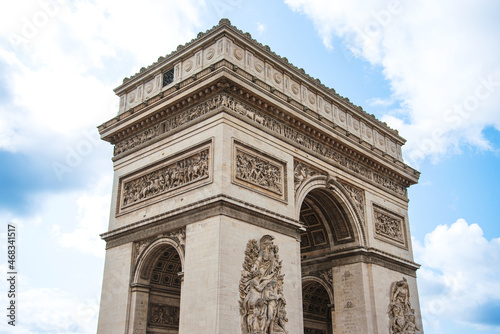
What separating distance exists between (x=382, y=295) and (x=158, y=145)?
1090 cm

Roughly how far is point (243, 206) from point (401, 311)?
9.85 meters

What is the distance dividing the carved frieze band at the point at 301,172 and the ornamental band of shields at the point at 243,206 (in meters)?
0.06

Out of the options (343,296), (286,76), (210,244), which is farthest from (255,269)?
(286,76)

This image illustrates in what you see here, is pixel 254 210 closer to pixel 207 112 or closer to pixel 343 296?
pixel 207 112

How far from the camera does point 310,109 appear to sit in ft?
69.3

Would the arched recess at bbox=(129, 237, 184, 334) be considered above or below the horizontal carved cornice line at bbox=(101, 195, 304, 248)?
below

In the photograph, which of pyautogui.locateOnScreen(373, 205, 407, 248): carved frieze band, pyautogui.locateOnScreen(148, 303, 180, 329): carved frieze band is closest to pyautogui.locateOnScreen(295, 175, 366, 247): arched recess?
pyautogui.locateOnScreen(373, 205, 407, 248): carved frieze band

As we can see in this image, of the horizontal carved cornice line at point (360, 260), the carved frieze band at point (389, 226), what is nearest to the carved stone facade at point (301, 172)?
the horizontal carved cornice line at point (360, 260)

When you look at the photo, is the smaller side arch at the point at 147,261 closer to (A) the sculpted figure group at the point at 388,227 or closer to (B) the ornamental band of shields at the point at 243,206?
(B) the ornamental band of shields at the point at 243,206

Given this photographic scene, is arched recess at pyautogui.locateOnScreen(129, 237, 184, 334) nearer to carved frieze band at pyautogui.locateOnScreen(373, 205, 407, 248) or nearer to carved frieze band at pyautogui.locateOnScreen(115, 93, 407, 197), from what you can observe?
carved frieze band at pyautogui.locateOnScreen(115, 93, 407, 197)

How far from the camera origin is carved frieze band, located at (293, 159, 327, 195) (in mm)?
19844

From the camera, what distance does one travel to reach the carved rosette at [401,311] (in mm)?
21969

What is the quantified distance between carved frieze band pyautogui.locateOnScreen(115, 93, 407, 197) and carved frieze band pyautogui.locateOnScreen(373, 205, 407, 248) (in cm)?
150

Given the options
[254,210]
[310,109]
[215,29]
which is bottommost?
[254,210]
